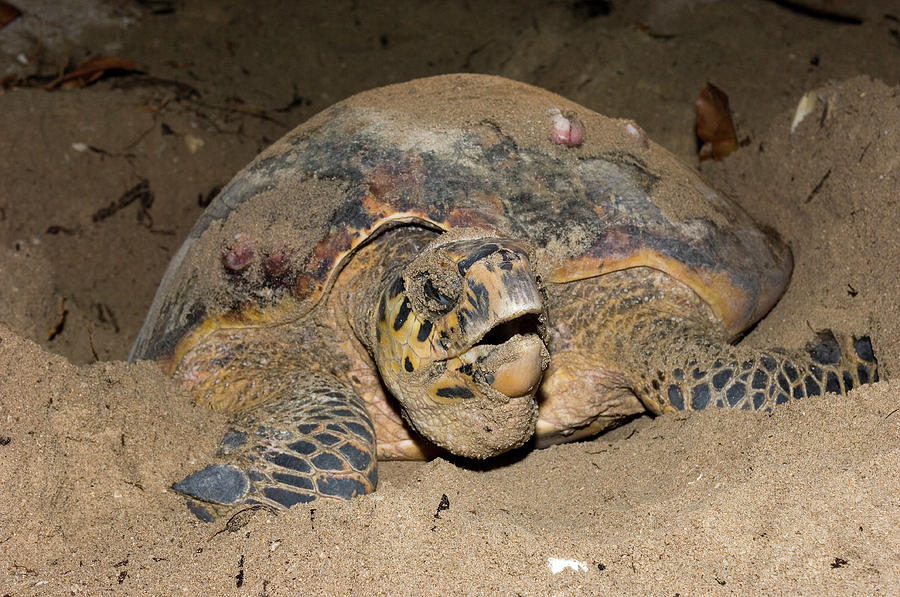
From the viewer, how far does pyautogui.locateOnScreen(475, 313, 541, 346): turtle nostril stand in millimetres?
2215

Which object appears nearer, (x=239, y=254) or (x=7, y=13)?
(x=239, y=254)

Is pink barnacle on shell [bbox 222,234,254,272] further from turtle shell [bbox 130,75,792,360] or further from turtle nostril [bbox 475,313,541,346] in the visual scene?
turtle nostril [bbox 475,313,541,346]

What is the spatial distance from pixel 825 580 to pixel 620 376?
1.26m

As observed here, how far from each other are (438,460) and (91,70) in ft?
14.1

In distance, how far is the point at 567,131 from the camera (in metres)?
3.22

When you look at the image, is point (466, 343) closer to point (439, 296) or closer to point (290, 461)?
point (439, 296)

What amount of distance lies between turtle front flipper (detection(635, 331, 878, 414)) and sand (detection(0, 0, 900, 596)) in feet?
0.33

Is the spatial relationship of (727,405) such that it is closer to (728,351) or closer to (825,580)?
(728,351)

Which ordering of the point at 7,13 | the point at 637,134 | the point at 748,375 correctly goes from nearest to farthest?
the point at 748,375 < the point at 637,134 < the point at 7,13

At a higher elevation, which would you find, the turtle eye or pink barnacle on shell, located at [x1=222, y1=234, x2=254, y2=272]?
the turtle eye

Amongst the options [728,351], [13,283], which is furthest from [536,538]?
[13,283]

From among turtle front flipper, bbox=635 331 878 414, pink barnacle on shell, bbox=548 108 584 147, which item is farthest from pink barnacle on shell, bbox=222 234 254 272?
turtle front flipper, bbox=635 331 878 414

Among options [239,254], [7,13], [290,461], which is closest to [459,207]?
[239,254]

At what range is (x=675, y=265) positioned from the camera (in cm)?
296
